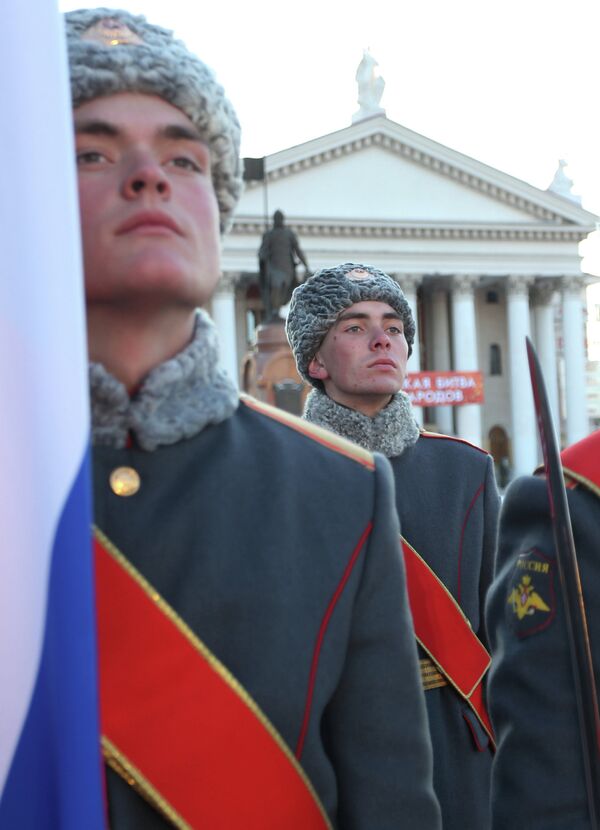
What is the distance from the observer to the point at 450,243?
44969 mm

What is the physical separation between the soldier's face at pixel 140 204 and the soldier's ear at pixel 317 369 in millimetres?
1862

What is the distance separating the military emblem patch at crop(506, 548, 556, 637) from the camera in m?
1.62

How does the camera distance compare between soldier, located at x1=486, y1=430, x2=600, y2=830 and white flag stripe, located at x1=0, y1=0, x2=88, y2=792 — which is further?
soldier, located at x1=486, y1=430, x2=600, y2=830

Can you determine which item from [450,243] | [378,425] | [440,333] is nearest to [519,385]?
[440,333]

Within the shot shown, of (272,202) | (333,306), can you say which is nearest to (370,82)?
(272,202)

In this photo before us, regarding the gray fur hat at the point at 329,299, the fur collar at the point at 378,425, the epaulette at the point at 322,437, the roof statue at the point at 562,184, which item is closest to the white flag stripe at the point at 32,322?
the epaulette at the point at 322,437

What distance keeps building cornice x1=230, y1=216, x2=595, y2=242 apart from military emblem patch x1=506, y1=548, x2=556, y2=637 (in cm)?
4070

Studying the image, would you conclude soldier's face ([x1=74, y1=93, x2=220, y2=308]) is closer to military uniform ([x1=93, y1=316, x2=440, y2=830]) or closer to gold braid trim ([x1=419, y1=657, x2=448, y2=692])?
military uniform ([x1=93, y1=316, x2=440, y2=830])

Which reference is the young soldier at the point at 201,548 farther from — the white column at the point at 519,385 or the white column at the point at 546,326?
the white column at the point at 546,326

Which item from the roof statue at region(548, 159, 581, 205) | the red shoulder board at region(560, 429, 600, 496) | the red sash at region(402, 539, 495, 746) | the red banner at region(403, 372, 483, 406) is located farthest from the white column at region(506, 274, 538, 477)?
the red shoulder board at region(560, 429, 600, 496)

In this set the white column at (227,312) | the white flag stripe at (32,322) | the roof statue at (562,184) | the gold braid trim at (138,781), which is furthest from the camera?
the roof statue at (562,184)


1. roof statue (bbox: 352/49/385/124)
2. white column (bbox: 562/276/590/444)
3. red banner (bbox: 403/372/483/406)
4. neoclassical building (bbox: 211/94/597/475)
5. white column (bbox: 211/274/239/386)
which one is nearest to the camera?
white column (bbox: 211/274/239/386)

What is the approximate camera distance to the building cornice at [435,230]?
43.2 meters

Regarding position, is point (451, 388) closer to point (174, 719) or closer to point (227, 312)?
point (227, 312)
